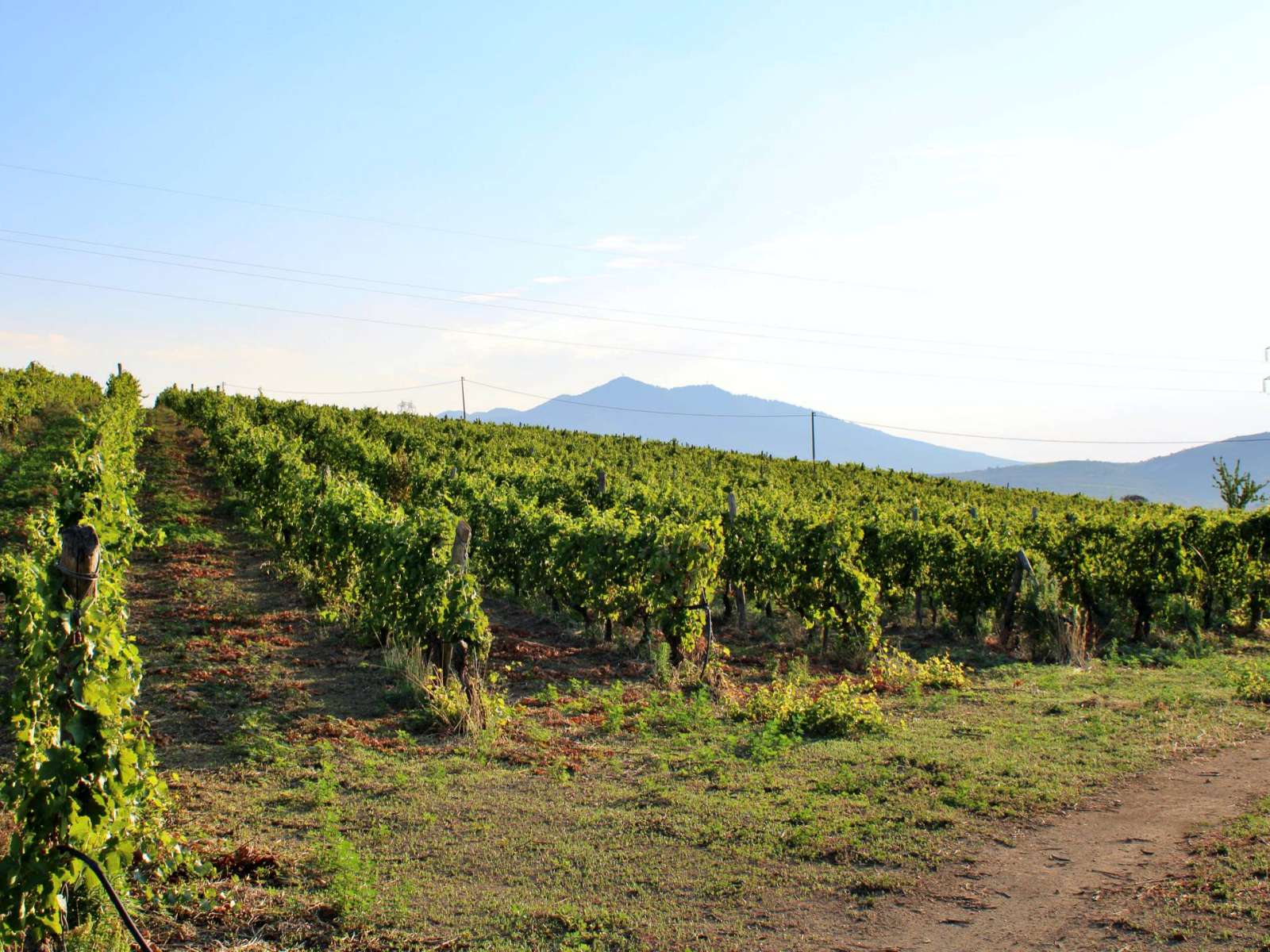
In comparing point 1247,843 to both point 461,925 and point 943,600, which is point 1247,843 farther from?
point 943,600

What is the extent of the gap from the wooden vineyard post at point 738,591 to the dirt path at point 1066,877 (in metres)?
7.60

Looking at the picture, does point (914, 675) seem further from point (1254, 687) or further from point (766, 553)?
point (1254, 687)

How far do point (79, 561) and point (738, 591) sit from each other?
10884mm

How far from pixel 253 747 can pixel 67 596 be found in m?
3.28

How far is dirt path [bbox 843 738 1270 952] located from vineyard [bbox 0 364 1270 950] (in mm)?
256

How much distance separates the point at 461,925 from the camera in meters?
4.95

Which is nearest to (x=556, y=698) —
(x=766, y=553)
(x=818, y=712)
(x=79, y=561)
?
(x=818, y=712)

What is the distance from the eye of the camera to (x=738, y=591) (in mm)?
14555

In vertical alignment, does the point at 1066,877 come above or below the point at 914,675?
below

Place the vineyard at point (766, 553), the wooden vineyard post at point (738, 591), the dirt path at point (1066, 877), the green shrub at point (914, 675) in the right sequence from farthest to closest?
the wooden vineyard post at point (738, 591) → the vineyard at point (766, 553) → the green shrub at point (914, 675) → the dirt path at point (1066, 877)

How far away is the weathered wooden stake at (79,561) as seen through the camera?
15.6ft

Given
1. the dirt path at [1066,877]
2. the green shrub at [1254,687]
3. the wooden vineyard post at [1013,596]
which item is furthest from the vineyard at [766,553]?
the dirt path at [1066,877]

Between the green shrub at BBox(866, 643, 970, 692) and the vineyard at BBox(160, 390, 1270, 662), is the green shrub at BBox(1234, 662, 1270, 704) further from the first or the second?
the green shrub at BBox(866, 643, 970, 692)

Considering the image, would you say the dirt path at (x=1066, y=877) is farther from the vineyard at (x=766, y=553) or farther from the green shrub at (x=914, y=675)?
the vineyard at (x=766, y=553)
